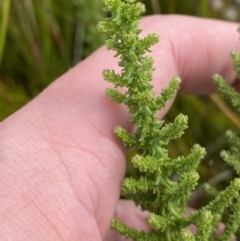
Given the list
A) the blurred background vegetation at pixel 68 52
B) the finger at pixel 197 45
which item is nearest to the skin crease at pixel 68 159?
the finger at pixel 197 45

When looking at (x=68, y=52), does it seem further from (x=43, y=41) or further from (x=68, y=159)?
(x=68, y=159)

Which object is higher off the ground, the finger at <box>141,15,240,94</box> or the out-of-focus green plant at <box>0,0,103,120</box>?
the finger at <box>141,15,240,94</box>

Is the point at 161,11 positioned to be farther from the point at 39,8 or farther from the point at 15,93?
the point at 15,93

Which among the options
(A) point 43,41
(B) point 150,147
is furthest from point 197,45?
(A) point 43,41

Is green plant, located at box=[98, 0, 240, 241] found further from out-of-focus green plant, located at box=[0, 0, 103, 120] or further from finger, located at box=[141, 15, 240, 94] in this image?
out-of-focus green plant, located at box=[0, 0, 103, 120]

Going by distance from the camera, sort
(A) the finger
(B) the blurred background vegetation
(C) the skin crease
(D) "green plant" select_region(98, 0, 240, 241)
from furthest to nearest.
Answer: (B) the blurred background vegetation < (A) the finger < (C) the skin crease < (D) "green plant" select_region(98, 0, 240, 241)

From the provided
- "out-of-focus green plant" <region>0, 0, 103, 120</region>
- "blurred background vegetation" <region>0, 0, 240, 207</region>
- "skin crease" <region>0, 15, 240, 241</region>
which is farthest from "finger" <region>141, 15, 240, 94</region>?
"out-of-focus green plant" <region>0, 0, 103, 120</region>
